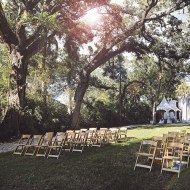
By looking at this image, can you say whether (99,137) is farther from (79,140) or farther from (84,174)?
(84,174)

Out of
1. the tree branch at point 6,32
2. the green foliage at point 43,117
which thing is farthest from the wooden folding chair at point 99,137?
the tree branch at point 6,32

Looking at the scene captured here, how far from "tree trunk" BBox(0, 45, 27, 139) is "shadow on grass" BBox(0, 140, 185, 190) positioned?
23.4 ft

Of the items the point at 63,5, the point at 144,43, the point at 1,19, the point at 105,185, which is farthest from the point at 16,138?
the point at 144,43

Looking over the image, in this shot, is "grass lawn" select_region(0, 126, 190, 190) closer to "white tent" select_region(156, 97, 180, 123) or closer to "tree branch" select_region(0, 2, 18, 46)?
"tree branch" select_region(0, 2, 18, 46)

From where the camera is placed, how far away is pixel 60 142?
529 inches

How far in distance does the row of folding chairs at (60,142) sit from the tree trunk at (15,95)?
4.70 m

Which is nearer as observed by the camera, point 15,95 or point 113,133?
point 113,133

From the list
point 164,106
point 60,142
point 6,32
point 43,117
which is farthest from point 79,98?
point 164,106

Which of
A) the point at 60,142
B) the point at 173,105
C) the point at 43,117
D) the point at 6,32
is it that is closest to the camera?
the point at 60,142

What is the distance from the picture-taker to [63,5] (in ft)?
72.6

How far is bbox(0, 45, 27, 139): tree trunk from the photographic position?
19.7 m

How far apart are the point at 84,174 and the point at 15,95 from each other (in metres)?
12.0

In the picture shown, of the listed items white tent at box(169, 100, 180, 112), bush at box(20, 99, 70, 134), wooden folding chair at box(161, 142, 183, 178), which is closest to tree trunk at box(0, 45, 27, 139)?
bush at box(20, 99, 70, 134)

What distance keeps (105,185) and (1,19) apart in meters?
14.6
